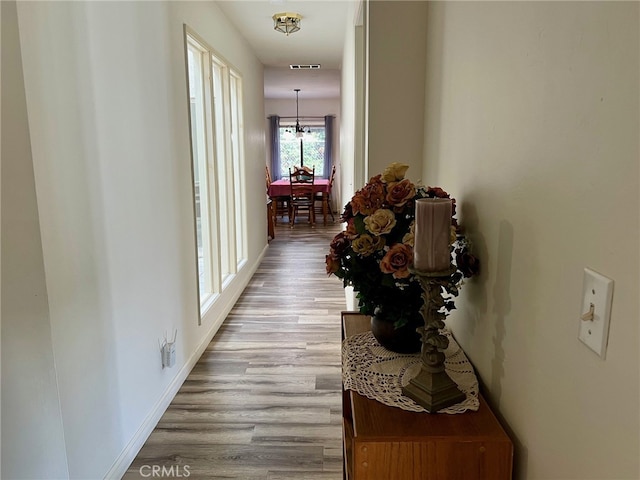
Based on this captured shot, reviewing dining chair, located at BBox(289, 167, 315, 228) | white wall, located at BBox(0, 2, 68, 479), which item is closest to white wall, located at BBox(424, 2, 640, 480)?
white wall, located at BBox(0, 2, 68, 479)

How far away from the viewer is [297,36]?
4.44m

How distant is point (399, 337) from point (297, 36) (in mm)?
3956

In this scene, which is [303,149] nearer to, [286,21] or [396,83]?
[286,21]

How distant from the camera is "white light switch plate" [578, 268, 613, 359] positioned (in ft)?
1.93

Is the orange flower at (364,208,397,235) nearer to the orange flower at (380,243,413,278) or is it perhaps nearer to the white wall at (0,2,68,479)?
the orange flower at (380,243,413,278)

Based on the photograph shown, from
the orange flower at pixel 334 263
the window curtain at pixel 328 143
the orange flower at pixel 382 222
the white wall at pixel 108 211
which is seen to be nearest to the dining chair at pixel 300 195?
the window curtain at pixel 328 143

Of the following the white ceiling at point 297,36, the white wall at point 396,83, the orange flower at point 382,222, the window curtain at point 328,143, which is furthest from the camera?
the window curtain at point 328,143

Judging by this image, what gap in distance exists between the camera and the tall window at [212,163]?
124 inches

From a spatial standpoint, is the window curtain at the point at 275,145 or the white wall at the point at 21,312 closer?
the white wall at the point at 21,312

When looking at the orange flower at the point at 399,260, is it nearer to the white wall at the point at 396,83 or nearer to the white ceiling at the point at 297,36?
the white wall at the point at 396,83

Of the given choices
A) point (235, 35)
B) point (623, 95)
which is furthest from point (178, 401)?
point (235, 35)

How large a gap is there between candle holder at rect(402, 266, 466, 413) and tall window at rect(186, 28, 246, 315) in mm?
2146

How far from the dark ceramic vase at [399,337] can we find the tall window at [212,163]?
6.27 ft

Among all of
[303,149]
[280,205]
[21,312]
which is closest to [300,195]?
[280,205]
